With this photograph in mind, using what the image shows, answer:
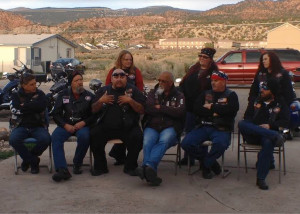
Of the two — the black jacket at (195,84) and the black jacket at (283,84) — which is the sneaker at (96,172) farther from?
the black jacket at (283,84)

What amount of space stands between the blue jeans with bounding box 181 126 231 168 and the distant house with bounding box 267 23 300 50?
4448cm

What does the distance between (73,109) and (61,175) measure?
101 cm

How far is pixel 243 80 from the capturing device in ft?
70.7

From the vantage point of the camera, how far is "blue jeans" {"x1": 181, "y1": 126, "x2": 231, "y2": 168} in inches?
282

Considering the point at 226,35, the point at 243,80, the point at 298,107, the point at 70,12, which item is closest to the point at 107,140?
the point at 298,107

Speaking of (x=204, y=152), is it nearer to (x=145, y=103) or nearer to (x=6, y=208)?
(x=145, y=103)

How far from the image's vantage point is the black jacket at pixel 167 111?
7.37 meters

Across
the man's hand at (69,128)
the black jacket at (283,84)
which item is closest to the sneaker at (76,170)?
the man's hand at (69,128)

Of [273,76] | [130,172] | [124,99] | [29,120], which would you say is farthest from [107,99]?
[273,76]

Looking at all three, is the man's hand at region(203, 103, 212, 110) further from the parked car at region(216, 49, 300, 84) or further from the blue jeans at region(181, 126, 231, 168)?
the parked car at region(216, 49, 300, 84)

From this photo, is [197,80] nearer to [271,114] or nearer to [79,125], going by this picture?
[271,114]

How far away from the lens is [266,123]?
7.23 meters

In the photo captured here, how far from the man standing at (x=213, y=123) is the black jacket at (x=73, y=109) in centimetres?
139

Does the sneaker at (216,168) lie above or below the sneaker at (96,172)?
above
